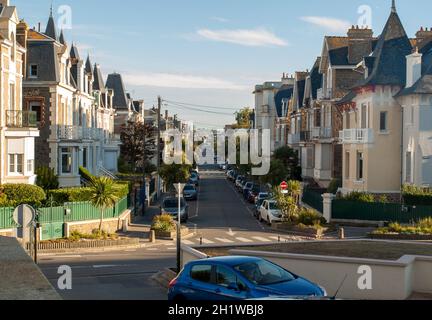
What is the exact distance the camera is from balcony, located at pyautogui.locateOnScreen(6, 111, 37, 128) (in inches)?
1571

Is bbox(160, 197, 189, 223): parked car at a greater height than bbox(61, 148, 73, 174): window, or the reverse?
bbox(61, 148, 73, 174): window

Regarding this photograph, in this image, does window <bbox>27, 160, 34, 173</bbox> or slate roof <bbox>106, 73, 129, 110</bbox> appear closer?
window <bbox>27, 160, 34, 173</bbox>

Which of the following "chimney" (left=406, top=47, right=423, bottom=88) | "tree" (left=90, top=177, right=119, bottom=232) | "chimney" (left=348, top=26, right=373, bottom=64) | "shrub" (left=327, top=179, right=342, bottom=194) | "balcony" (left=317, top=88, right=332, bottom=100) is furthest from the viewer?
"balcony" (left=317, top=88, right=332, bottom=100)

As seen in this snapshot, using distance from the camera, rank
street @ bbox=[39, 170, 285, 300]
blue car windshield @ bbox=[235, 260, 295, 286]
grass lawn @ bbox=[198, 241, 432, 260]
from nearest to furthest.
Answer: blue car windshield @ bbox=[235, 260, 295, 286] < street @ bbox=[39, 170, 285, 300] < grass lawn @ bbox=[198, 241, 432, 260]

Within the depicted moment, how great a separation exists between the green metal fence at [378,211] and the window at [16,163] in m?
17.7

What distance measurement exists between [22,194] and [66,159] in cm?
1359

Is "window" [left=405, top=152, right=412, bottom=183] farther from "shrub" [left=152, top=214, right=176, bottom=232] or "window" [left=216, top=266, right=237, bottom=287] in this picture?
"window" [left=216, top=266, right=237, bottom=287]

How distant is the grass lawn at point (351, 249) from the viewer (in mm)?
21250

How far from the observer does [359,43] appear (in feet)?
184

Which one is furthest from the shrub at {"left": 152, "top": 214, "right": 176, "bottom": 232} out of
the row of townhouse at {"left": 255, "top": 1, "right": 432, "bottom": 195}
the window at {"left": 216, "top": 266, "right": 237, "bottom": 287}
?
the window at {"left": 216, "top": 266, "right": 237, "bottom": 287}

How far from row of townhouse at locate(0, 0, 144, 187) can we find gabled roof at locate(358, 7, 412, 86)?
1934 cm

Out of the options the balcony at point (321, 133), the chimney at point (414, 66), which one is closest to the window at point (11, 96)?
the chimney at point (414, 66)

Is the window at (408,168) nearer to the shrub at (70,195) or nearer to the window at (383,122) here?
the window at (383,122)
